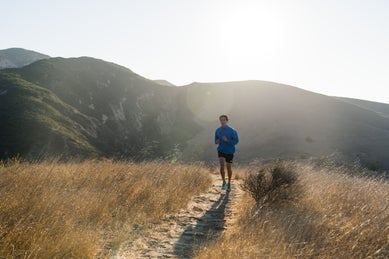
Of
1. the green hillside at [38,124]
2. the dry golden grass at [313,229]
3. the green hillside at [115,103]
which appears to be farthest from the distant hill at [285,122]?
the dry golden grass at [313,229]

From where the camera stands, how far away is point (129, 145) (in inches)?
2781

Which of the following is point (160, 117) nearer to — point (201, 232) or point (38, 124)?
point (38, 124)

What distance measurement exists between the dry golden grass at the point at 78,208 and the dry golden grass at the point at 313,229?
5.17 feet

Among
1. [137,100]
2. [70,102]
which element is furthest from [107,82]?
[70,102]

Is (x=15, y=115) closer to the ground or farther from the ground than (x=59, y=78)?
closer to the ground

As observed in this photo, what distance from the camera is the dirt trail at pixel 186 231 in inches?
159

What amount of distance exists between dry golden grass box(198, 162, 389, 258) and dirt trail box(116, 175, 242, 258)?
1.44ft

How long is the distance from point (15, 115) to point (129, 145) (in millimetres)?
25733

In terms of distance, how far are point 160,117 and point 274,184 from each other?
8055 centimetres

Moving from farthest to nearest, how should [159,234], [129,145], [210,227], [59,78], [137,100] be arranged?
[137,100] → [59,78] → [129,145] → [210,227] → [159,234]

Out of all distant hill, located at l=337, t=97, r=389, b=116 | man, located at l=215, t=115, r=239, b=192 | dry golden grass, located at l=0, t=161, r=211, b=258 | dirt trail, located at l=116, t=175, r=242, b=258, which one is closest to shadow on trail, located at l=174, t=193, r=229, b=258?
dirt trail, located at l=116, t=175, r=242, b=258

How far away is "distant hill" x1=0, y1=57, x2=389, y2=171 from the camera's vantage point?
52000mm

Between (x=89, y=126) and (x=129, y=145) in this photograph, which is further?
(x=129, y=145)

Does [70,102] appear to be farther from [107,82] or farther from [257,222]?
[257,222]
